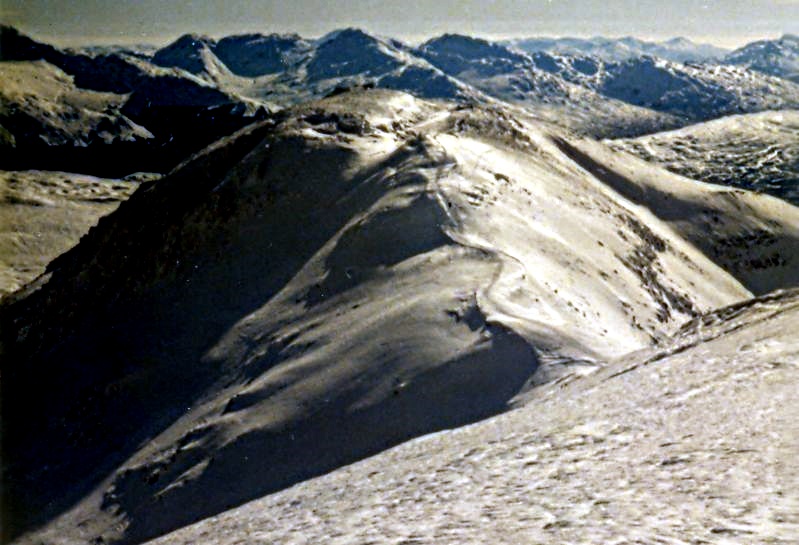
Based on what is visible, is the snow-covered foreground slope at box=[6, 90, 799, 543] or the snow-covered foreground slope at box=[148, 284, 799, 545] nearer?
the snow-covered foreground slope at box=[148, 284, 799, 545]

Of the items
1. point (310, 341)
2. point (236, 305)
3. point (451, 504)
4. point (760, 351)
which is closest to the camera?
point (451, 504)

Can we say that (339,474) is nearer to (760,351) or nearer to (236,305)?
(760,351)

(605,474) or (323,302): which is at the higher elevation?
(323,302)

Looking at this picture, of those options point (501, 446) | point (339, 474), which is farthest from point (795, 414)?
point (339, 474)

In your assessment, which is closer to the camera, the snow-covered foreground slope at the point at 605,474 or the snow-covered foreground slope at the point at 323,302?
the snow-covered foreground slope at the point at 605,474
